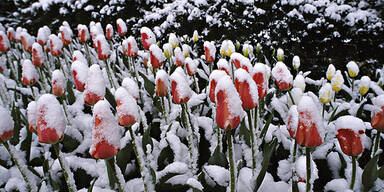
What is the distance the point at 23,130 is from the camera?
6.45 ft

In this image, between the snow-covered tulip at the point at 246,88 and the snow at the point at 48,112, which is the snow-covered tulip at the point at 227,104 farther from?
the snow at the point at 48,112

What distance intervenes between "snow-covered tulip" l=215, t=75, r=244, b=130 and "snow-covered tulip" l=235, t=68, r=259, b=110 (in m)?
0.14

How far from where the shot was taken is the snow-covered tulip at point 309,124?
791 mm

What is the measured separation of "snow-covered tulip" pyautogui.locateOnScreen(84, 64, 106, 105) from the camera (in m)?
1.19

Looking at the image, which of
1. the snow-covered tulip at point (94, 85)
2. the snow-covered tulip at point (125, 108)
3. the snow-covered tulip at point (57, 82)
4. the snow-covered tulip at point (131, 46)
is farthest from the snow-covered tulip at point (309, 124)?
the snow-covered tulip at point (131, 46)

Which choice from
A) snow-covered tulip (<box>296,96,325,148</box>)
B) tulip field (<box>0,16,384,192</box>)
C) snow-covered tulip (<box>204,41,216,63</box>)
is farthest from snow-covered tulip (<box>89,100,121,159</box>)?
snow-covered tulip (<box>204,41,216,63</box>)

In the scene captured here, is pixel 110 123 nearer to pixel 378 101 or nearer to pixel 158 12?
pixel 378 101

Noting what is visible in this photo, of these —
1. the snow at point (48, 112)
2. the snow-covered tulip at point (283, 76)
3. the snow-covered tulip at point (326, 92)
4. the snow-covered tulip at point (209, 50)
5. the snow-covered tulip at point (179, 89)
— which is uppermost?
the snow at point (48, 112)

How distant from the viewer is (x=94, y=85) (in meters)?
1.21

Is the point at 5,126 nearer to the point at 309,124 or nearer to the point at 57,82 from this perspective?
the point at 57,82

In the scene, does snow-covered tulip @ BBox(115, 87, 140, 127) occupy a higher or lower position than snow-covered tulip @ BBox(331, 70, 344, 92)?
higher

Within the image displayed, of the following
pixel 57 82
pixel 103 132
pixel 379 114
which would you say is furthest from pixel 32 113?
pixel 379 114

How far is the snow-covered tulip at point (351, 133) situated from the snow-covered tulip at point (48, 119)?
91cm

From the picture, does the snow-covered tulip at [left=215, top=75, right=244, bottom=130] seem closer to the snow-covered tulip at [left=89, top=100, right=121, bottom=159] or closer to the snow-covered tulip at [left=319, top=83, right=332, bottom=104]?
the snow-covered tulip at [left=89, top=100, right=121, bottom=159]
